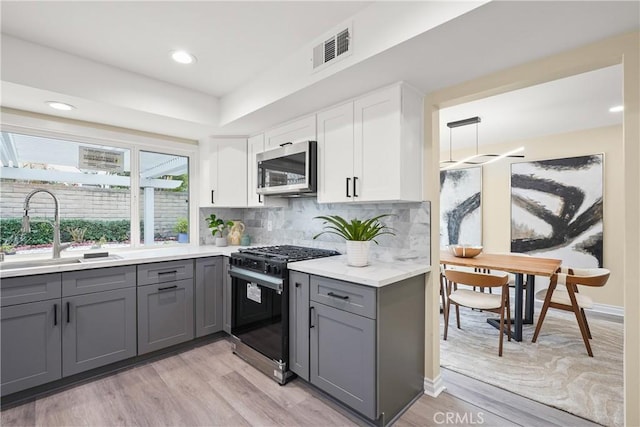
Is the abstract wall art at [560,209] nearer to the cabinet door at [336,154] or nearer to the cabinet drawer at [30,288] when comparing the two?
the cabinet door at [336,154]

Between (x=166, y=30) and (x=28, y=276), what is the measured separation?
6.29 feet

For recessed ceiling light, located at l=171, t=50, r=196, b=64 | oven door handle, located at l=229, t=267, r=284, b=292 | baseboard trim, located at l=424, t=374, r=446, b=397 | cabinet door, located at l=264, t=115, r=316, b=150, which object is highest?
recessed ceiling light, located at l=171, t=50, r=196, b=64

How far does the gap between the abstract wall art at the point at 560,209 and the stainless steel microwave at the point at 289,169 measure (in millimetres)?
3482

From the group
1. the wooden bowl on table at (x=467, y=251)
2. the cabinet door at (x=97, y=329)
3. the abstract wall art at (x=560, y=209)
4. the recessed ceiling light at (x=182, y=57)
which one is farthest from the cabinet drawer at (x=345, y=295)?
the abstract wall art at (x=560, y=209)

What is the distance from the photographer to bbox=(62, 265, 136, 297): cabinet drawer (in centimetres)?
220

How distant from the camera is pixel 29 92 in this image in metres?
2.19

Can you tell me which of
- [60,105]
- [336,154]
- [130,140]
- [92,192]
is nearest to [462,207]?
[336,154]

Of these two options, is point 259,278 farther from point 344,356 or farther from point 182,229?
point 182,229

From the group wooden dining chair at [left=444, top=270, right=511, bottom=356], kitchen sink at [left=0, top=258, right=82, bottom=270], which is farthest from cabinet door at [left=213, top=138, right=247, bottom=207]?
wooden dining chair at [left=444, top=270, right=511, bottom=356]

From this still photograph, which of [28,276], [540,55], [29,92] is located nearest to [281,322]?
[28,276]

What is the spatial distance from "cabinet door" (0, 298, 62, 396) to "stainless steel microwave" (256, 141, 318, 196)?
1.85 metres

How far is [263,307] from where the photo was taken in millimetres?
2418

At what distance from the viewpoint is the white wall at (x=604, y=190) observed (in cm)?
374

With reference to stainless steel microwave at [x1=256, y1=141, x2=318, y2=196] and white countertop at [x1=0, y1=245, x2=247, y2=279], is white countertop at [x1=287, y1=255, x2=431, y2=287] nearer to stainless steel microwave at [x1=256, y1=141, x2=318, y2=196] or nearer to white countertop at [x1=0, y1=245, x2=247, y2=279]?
→ stainless steel microwave at [x1=256, y1=141, x2=318, y2=196]
